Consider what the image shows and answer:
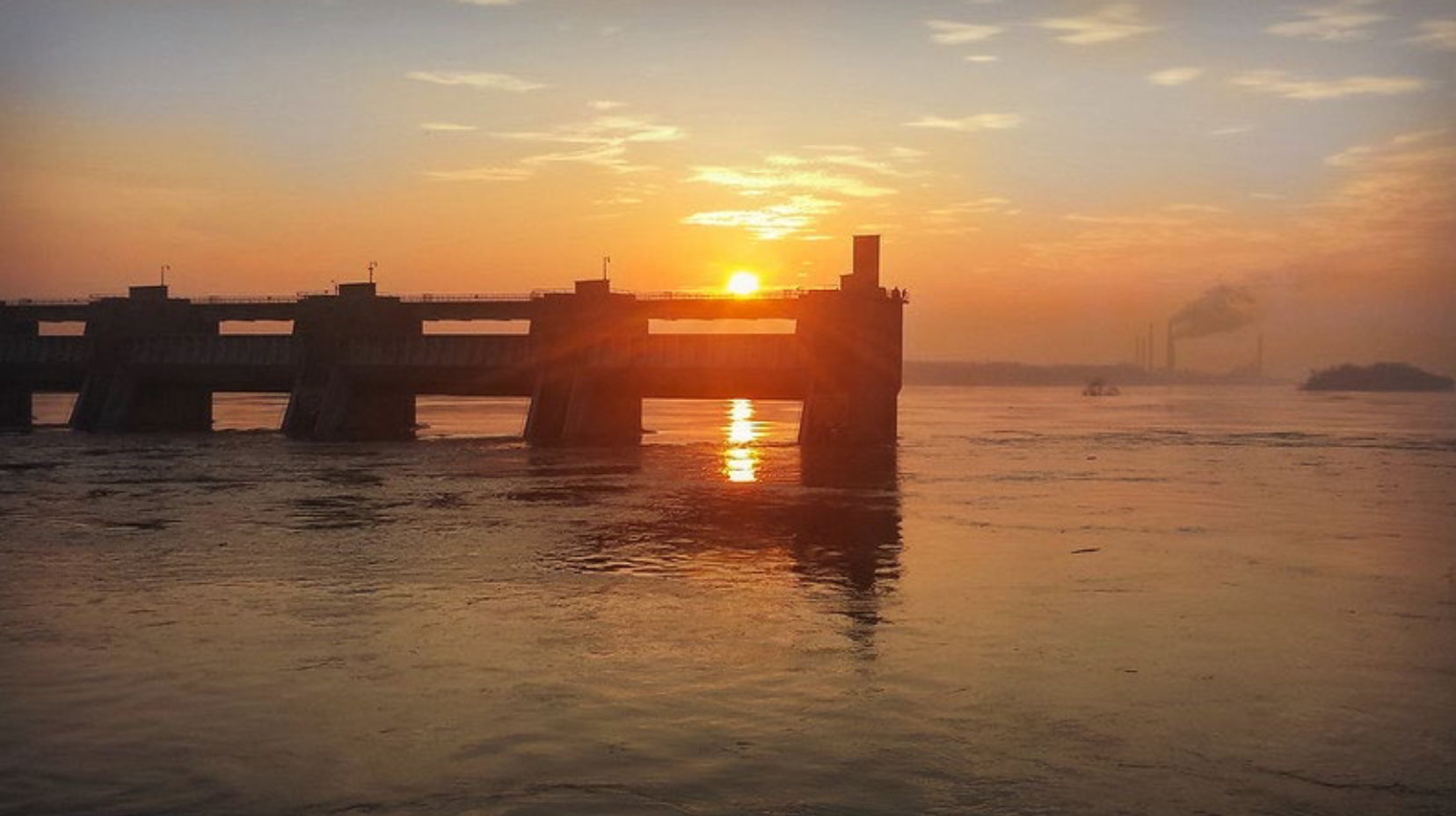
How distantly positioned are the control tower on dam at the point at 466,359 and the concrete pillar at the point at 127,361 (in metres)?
0.10

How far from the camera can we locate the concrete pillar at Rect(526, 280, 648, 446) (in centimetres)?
8056

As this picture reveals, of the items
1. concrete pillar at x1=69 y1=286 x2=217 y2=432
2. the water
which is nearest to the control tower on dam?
concrete pillar at x1=69 y1=286 x2=217 y2=432

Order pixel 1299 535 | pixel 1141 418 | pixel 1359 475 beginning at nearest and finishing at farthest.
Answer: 1. pixel 1299 535
2. pixel 1359 475
3. pixel 1141 418

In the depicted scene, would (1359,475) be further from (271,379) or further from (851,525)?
(271,379)

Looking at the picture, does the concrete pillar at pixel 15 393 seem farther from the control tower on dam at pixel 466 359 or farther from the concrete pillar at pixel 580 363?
the concrete pillar at pixel 580 363

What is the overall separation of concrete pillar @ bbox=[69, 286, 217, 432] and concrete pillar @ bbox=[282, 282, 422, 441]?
1156cm

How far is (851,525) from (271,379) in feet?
210

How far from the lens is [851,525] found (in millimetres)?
36906

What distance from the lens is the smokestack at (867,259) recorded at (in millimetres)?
79312

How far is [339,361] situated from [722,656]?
72.8 metres

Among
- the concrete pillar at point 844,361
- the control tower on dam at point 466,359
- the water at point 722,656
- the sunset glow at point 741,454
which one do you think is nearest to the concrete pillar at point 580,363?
the control tower on dam at point 466,359

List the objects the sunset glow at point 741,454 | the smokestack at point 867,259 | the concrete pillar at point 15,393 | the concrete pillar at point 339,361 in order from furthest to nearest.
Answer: the concrete pillar at point 15,393
the concrete pillar at point 339,361
the smokestack at point 867,259
the sunset glow at point 741,454

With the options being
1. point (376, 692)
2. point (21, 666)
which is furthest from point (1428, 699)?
point (21, 666)

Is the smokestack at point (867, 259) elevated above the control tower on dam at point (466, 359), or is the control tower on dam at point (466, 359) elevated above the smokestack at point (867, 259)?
the smokestack at point (867, 259)
